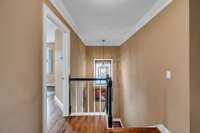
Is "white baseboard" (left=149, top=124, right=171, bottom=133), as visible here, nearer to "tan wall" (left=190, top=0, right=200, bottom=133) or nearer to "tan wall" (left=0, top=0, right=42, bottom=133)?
"tan wall" (left=190, top=0, right=200, bottom=133)

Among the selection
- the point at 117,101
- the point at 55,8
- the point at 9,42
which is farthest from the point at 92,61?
the point at 9,42

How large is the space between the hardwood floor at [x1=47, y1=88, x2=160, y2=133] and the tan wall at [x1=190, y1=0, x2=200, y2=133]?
35.3 inches

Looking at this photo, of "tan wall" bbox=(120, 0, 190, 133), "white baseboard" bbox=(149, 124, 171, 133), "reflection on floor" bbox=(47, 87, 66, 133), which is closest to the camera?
"tan wall" bbox=(120, 0, 190, 133)

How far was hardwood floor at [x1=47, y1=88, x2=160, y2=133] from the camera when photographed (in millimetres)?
2979

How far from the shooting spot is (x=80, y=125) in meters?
3.54

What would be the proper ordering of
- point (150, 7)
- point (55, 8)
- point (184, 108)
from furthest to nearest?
point (150, 7)
point (55, 8)
point (184, 108)

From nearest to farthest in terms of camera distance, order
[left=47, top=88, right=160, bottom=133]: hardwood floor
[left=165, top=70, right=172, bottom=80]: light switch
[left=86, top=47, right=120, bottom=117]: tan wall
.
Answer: [left=165, top=70, right=172, bottom=80]: light switch
[left=47, top=88, right=160, bottom=133]: hardwood floor
[left=86, top=47, right=120, bottom=117]: tan wall

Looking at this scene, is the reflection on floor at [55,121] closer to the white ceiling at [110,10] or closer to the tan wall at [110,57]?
the white ceiling at [110,10]

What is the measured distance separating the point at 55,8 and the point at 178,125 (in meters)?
2.66

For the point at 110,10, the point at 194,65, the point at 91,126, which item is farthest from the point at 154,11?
the point at 91,126

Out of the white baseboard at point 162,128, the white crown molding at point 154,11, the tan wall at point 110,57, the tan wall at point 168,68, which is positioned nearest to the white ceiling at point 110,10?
the white crown molding at point 154,11

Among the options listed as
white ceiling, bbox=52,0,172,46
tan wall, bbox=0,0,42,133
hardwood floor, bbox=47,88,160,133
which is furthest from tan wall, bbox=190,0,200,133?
tan wall, bbox=0,0,42,133

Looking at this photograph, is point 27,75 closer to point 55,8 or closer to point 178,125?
point 55,8

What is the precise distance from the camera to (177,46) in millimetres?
2484
